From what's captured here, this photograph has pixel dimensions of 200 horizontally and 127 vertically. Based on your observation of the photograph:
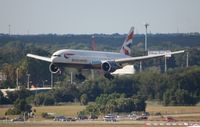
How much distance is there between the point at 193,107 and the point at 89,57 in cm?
3910

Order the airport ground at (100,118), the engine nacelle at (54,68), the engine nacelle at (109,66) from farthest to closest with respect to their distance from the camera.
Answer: the engine nacelle at (109,66), the engine nacelle at (54,68), the airport ground at (100,118)

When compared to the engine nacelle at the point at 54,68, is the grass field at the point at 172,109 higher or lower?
lower

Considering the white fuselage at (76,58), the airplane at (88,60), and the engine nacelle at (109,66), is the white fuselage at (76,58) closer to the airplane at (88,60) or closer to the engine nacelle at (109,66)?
the airplane at (88,60)

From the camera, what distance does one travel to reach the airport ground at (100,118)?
148 meters

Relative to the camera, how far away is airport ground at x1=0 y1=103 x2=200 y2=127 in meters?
148

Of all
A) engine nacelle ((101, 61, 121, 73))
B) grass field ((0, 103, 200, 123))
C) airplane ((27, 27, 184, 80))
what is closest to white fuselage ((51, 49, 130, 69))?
airplane ((27, 27, 184, 80))

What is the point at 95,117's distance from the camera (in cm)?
16575

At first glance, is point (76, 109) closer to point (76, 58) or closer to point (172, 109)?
point (172, 109)

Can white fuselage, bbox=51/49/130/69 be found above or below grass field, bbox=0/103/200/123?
above

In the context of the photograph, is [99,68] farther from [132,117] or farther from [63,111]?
[63,111]

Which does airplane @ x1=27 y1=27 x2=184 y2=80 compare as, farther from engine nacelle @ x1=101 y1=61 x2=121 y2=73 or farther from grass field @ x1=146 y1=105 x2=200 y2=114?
grass field @ x1=146 y1=105 x2=200 y2=114

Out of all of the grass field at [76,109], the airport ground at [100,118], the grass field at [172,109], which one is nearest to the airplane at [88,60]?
the airport ground at [100,118]

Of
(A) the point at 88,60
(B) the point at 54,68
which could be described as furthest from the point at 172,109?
(B) the point at 54,68

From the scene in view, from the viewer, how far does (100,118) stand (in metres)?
166
